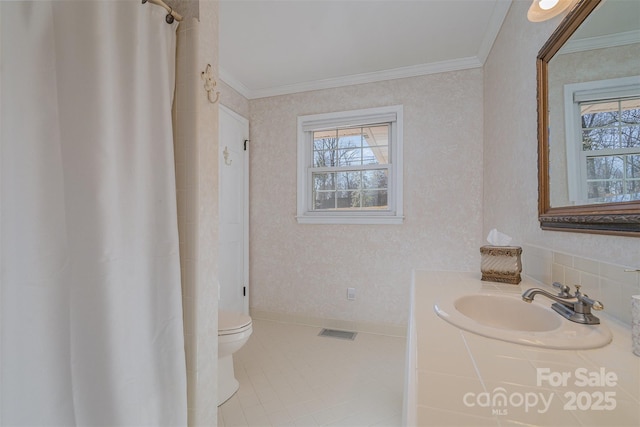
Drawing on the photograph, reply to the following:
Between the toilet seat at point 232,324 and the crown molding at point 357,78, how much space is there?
211cm

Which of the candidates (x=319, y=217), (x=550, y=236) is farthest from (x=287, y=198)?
(x=550, y=236)

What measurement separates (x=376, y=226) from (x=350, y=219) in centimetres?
26

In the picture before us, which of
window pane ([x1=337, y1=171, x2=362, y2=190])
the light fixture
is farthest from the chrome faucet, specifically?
window pane ([x1=337, y1=171, x2=362, y2=190])

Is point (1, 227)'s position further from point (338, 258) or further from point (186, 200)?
point (338, 258)

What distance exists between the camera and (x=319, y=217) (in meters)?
2.76

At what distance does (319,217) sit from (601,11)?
2200mm

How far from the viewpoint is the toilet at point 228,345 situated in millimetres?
1606

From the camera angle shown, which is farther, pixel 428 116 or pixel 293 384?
pixel 428 116

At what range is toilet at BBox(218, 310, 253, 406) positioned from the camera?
1.61m

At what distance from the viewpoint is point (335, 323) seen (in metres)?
2.69

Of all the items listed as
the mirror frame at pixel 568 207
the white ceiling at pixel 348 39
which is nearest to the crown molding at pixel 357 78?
the white ceiling at pixel 348 39

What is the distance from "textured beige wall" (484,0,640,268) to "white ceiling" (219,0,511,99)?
245 mm

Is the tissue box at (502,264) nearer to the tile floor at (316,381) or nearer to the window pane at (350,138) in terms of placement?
the tile floor at (316,381)

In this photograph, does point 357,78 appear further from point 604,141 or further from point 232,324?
point 232,324
